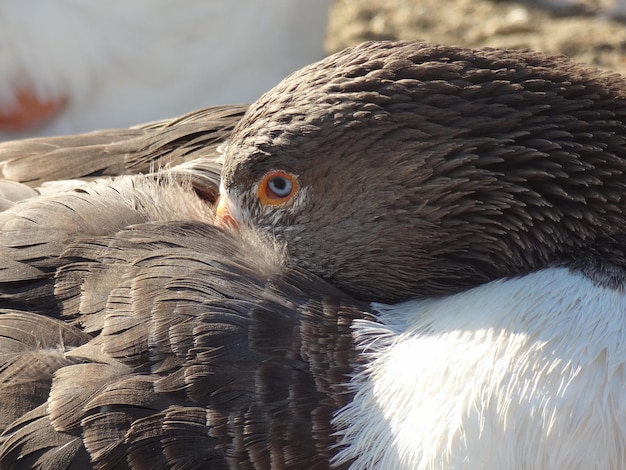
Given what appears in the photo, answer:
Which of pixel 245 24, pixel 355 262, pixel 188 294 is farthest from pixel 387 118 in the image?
pixel 245 24

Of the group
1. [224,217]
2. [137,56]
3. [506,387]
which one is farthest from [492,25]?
[506,387]

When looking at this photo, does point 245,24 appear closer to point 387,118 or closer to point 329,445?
point 387,118

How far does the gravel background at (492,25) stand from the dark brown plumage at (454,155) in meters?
3.71

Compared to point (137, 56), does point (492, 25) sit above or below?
above

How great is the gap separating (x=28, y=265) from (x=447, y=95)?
122 centimetres

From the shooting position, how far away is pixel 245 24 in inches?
200

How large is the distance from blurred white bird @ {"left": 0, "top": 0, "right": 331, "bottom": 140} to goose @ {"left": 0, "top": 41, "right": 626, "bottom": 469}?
230cm

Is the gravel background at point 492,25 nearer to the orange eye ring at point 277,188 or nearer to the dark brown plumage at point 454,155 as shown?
the dark brown plumage at point 454,155

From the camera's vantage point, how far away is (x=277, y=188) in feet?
8.70

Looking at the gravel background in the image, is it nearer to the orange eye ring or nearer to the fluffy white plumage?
the orange eye ring

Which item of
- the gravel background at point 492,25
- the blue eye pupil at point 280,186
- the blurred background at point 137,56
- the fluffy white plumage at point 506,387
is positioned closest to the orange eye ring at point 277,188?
the blue eye pupil at point 280,186

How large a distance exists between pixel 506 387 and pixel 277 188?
828mm

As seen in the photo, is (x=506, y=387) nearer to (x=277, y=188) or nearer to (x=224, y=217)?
(x=277, y=188)

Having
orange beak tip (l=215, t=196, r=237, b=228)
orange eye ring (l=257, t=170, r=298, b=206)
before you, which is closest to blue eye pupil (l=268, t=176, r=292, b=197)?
orange eye ring (l=257, t=170, r=298, b=206)
